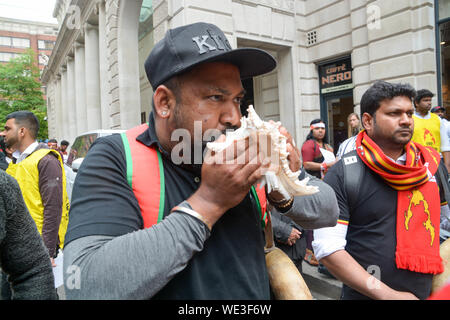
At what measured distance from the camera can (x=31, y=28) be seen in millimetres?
58125

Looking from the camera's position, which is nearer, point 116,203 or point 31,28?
point 116,203

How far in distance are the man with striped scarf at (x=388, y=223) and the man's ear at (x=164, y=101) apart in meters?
1.43

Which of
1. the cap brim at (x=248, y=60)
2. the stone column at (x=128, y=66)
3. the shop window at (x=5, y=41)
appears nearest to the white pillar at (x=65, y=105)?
the stone column at (x=128, y=66)

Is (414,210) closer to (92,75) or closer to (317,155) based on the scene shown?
(317,155)

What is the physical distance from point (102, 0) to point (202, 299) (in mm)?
14549

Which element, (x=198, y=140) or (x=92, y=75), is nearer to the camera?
(x=198, y=140)

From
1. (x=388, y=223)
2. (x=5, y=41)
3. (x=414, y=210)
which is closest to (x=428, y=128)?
(x=414, y=210)

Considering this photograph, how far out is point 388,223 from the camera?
2133mm

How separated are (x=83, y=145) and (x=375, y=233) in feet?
22.0

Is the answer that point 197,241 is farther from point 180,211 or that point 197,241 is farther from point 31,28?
point 31,28

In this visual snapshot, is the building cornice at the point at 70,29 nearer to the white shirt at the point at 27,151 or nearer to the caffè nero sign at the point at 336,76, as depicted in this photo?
the caffè nero sign at the point at 336,76

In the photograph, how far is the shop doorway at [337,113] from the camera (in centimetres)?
1006

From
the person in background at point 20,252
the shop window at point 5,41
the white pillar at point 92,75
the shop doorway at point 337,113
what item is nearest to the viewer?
the person in background at point 20,252
